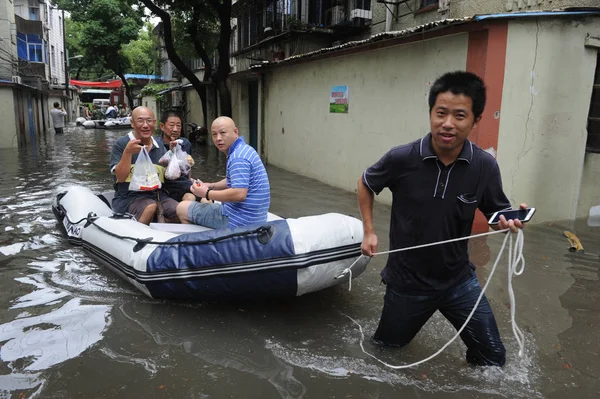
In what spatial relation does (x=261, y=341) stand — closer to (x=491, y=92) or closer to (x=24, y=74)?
(x=491, y=92)

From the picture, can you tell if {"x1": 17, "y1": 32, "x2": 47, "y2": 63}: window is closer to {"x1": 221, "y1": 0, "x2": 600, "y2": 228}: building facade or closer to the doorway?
the doorway

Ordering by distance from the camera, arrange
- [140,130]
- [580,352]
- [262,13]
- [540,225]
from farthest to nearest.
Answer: [262,13]
[540,225]
[140,130]
[580,352]

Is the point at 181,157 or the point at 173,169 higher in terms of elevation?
the point at 181,157

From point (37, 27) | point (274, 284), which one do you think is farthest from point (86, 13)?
point (274, 284)

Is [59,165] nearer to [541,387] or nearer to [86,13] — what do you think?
[541,387]

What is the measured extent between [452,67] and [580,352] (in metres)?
4.31

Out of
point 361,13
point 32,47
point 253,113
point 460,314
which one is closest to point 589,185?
point 460,314

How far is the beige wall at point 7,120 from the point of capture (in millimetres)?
16375

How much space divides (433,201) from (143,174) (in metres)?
3.10

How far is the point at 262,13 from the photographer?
18.3 meters

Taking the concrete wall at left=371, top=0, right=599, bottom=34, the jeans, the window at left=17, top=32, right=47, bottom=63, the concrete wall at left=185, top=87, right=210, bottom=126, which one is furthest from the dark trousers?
the window at left=17, top=32, right=47, bottom=63

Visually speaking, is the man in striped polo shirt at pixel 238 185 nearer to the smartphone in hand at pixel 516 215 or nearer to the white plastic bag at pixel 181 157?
the white plastic bag at pixel 181 157

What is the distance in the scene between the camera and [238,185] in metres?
3.74

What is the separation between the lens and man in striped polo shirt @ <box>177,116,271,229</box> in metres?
3.74
